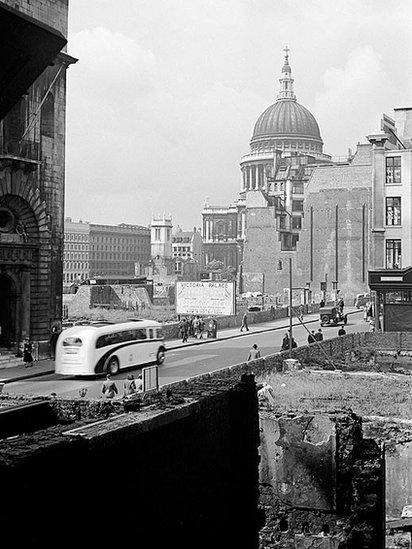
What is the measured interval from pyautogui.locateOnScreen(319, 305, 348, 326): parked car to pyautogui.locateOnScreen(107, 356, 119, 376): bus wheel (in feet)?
87.9

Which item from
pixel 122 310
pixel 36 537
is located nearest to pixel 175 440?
pixel 36 537

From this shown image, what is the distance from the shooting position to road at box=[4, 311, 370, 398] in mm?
26406

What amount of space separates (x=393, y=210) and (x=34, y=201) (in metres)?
24.6

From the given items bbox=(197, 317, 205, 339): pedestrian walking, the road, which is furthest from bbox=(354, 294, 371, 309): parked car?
bbox=(197, 317, 205, 339): pedestrian walking

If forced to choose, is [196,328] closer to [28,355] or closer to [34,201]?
[34,201]

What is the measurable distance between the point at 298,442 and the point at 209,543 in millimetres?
4094

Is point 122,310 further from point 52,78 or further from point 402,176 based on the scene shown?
point 52,78

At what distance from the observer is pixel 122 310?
73875 millimetres

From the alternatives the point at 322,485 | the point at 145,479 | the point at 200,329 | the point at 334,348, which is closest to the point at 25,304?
the point at 334,348

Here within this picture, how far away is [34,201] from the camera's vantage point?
33.2 m

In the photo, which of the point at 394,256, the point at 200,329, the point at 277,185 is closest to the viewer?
the point at 200,329

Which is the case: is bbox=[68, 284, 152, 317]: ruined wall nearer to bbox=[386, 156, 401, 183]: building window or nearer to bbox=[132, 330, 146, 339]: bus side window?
bbox=[386, 156, 401, 183]: building window

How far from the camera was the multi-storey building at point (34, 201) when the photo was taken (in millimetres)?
32281

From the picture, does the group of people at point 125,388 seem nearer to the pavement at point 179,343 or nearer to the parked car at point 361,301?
the pavement at point 179,343
